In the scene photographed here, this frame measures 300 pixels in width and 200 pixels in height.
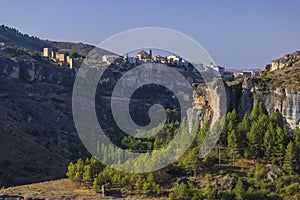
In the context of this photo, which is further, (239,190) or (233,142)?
(233,142)

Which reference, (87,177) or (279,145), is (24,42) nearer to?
(87,177)

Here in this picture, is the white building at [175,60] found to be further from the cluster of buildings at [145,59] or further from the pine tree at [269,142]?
the pine tree at [269,142]

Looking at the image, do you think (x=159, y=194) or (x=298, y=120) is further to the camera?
(x=298, y=120)

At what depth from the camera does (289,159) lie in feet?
106

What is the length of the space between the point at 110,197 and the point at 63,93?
208 ft

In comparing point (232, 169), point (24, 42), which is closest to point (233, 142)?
point (232, 169)

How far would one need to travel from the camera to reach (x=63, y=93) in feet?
308

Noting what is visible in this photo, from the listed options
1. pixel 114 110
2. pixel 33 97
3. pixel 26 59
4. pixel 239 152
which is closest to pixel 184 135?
pixel 239 152

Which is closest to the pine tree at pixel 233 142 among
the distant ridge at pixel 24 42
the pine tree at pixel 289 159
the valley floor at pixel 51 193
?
the pine tree at pixel 289 159

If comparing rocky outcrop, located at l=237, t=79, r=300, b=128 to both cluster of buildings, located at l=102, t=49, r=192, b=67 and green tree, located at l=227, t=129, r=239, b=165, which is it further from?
cluster of buildings, located at l=102, t=49, r=192, b=67

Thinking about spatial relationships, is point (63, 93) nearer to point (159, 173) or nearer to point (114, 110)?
point (114, 110)

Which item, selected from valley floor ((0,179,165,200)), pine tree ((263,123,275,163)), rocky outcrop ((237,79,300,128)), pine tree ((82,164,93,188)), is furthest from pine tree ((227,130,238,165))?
pine tree ((82,164,93,188))

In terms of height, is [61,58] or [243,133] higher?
[61,58]

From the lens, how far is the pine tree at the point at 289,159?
32.2 metres
